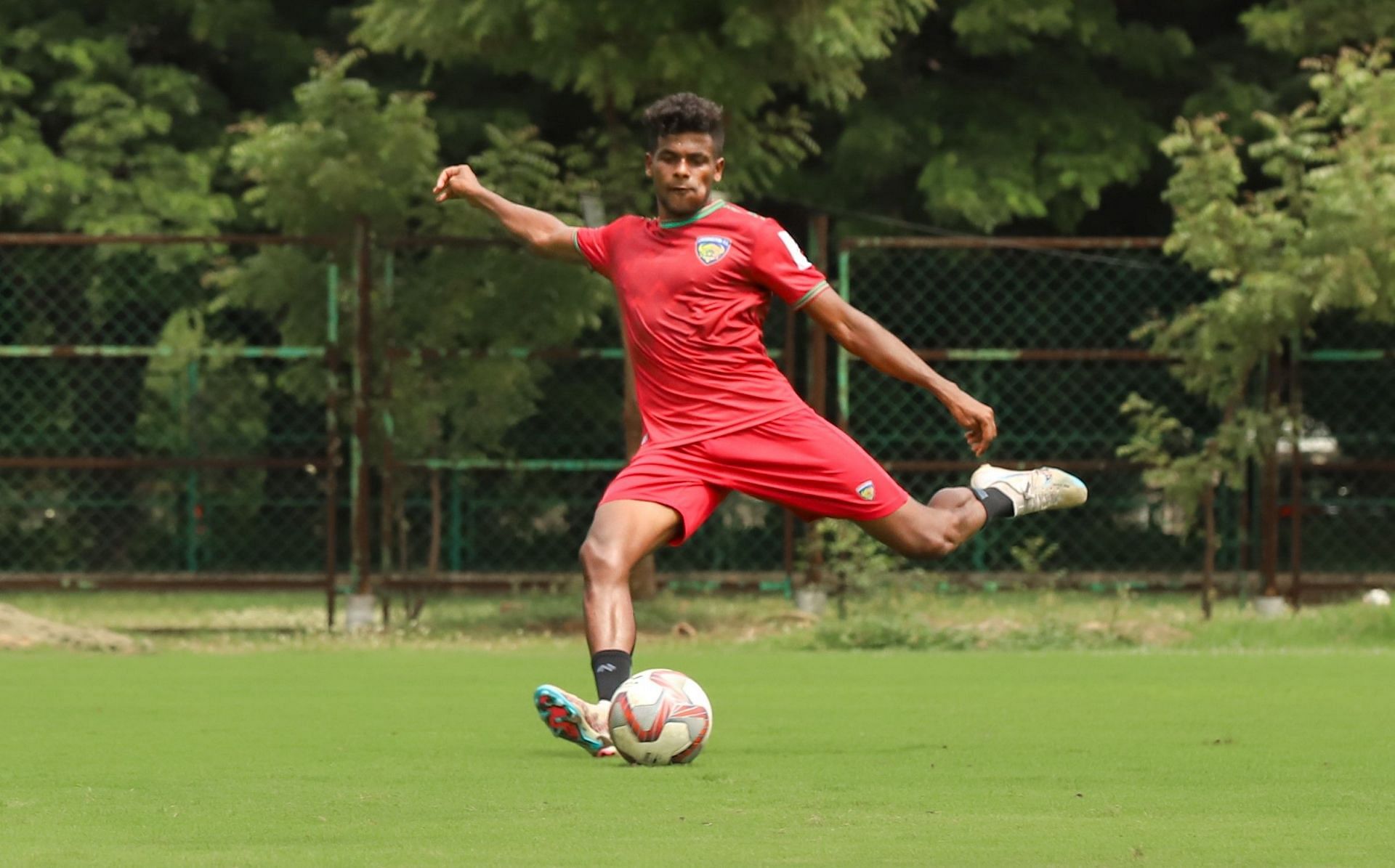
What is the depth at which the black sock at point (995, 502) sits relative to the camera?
26.9 ft

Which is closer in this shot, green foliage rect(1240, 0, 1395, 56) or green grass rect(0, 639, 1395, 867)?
green grass rect(0, 639, 1395, 867)

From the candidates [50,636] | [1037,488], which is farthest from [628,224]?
[50,636]

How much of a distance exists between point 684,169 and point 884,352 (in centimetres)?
89

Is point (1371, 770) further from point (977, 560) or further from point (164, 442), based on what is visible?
point (164, 442)

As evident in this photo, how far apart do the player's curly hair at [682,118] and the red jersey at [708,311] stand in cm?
30

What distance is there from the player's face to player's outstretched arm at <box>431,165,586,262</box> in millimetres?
530

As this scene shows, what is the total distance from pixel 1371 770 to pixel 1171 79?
45.9 feet

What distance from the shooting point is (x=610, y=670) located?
725cm

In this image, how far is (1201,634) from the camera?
13070 mm

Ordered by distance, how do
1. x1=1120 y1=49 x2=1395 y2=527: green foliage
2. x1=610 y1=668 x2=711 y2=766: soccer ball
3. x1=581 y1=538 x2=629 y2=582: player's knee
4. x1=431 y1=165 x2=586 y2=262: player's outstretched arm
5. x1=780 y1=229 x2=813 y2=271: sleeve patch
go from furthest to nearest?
x1=1120 y1=49 x2=1395 y2=527: green foliage
x1=431 y1=165 x2=586 y2=262: player's outstretched arm
x1=780 y1=229 x2=813 y2=271: sleeve patch
x1=581 y1=538 x2=629 y2=582: player's knee
x1=610 y1=668 x2=711 y2=766: soccer ball

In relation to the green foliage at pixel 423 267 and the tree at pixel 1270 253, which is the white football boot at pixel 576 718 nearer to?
the green foliage at pixel 423 267

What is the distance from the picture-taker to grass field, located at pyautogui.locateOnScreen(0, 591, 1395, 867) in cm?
529

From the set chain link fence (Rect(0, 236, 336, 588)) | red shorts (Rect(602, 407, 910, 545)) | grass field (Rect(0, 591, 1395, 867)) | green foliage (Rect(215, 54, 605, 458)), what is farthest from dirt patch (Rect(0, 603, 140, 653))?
red shorts (Rect(602, 407, 910, 545))

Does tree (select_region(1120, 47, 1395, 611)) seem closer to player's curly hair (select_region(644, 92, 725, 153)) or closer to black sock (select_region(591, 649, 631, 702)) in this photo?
player's curly hair (select_region(644, 92, 725, 153))
